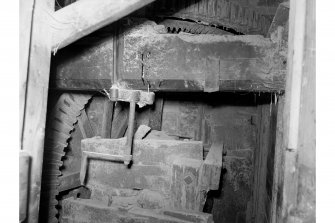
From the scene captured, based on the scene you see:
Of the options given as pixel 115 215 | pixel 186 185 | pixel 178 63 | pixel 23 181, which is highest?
pixel 178 63

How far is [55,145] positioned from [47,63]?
1.43m

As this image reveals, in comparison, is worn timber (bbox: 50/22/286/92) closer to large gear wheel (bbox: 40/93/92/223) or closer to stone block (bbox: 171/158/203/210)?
large gear wheel (bbox: 40/93/92/223)

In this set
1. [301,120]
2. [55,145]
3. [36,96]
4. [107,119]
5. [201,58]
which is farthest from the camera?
[107,119]

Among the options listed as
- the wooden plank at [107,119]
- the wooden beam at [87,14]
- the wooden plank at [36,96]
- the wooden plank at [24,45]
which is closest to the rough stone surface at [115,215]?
the wooden plank at [107,119]

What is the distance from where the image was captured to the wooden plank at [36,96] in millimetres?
1258

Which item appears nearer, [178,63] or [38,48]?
[38,48]

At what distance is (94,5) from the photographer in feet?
4.53

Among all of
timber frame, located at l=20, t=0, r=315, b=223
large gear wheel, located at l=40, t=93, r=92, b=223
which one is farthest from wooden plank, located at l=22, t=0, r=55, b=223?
large gear wheel, located at l=40, t=93, r=92, b=223

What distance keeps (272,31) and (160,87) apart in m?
0.87

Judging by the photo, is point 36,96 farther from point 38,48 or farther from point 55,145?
point 55,145

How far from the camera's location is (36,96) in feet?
4.23

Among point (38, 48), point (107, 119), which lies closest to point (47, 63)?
point (38, 48)

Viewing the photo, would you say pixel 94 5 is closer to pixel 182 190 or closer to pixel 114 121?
pixel 182 190

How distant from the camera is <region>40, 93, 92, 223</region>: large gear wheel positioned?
8.19ft
